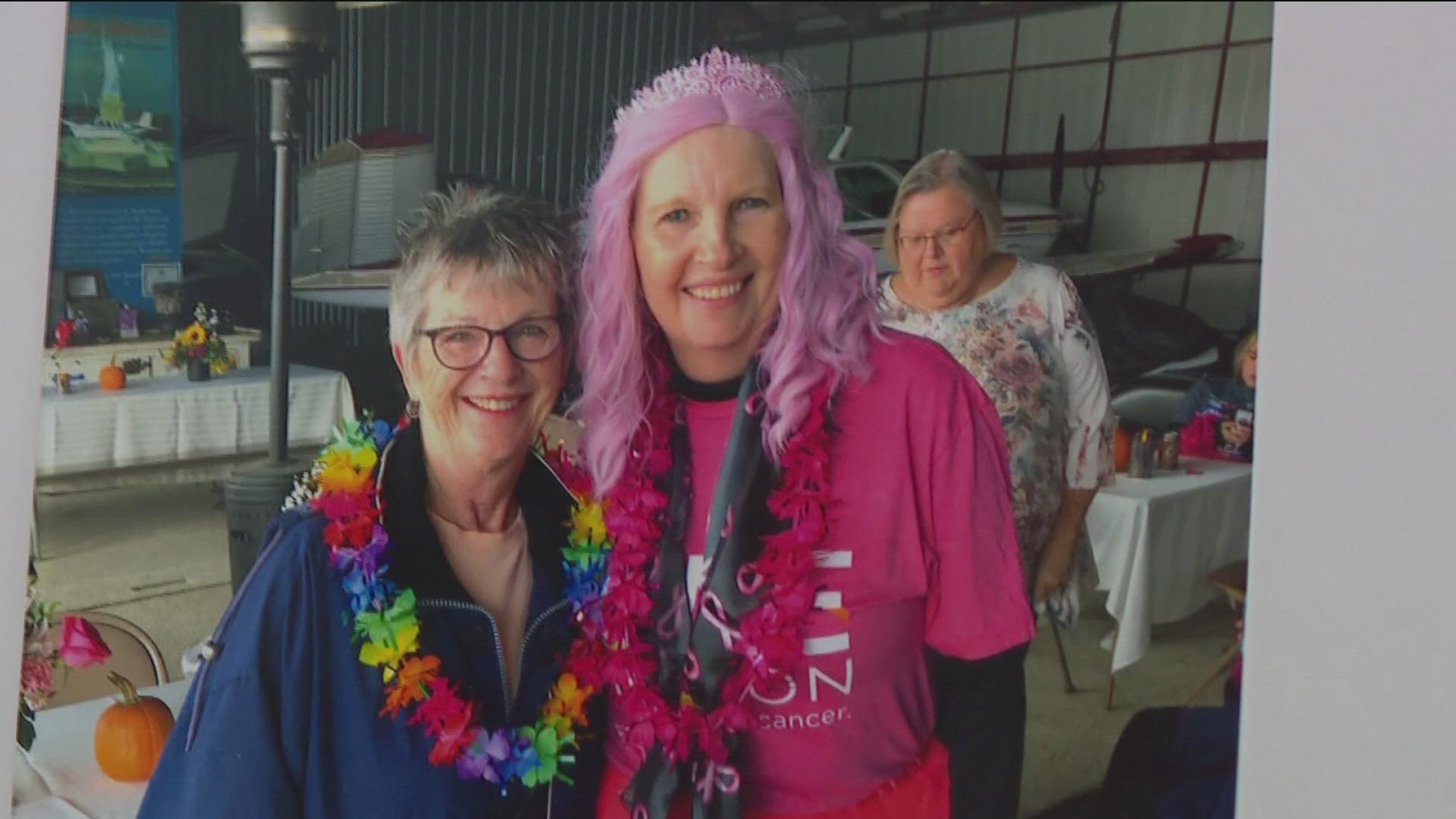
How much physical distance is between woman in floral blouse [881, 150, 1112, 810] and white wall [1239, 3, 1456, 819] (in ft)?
0.65

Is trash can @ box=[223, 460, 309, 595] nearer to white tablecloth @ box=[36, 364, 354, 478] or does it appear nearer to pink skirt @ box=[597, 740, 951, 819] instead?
white tablecloth @ box=[36, 364, 354, 478]

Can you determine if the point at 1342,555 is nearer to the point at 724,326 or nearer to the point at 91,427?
the point at 724,326

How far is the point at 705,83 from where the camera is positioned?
2.95 feet

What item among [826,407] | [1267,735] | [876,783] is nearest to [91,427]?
[826,407]

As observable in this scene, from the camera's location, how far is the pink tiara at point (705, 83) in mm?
898

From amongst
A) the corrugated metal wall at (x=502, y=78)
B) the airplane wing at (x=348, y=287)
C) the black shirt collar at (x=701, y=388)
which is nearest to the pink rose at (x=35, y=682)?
the airplane wing at (x=348, y=287)

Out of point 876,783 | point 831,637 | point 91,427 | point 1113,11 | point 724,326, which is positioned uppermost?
point 1113,11

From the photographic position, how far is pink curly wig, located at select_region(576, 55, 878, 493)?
891 millimetres

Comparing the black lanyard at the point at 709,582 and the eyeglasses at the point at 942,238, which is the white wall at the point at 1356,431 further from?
the black lanyard at the point at 709,582

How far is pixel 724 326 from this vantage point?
0.91 m

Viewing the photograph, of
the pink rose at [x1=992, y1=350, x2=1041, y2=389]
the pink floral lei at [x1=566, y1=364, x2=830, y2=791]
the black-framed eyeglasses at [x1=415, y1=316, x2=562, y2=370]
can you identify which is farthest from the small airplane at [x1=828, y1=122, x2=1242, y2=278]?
the black-framed eyeglasses at [x1=415, y1=316, x2=562, y2=370]

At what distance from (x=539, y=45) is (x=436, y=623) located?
568 millimetres

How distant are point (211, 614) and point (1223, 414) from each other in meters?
0.98

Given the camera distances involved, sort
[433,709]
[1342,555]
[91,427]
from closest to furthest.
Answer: [433,709], [91,427], [1342,555]
